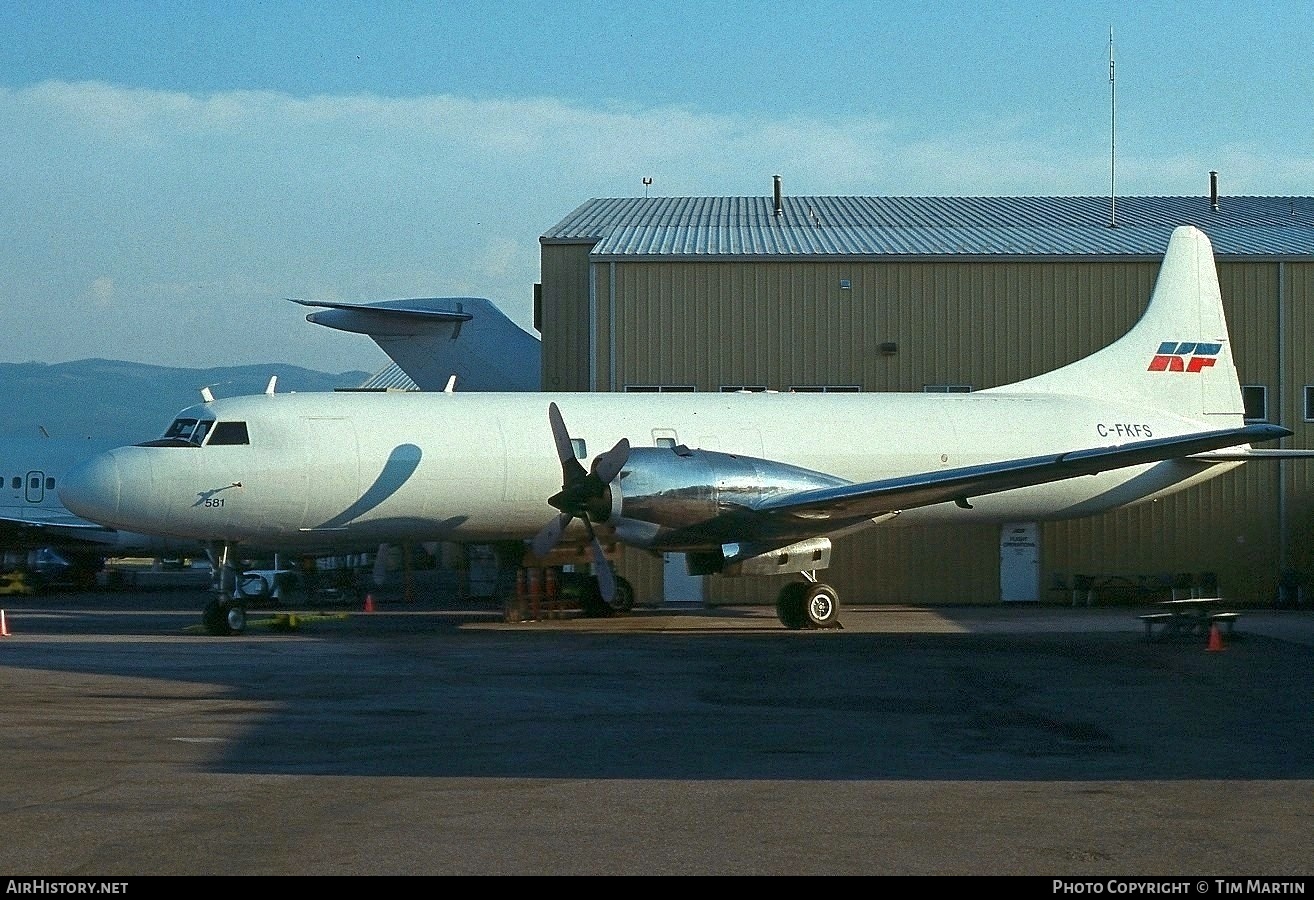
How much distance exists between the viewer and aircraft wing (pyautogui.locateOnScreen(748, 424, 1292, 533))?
72.3ft

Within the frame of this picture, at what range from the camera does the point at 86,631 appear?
2311cm

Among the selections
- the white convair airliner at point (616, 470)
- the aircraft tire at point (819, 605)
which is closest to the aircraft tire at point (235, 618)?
the white convair airliner at point (616, 470)

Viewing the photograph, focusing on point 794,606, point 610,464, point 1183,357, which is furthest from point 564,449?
point 1183,357

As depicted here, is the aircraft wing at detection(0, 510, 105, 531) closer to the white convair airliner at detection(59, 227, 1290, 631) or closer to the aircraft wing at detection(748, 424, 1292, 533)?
the white convair airliner at detection(59, 227, 1290, 631)

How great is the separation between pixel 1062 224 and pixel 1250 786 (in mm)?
29744

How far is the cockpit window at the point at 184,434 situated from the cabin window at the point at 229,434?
0.47 feet

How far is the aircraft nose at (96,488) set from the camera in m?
21.5

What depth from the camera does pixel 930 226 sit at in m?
37.2

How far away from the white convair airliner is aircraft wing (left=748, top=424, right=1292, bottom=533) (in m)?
0.04

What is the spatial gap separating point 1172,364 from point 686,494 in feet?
40.3

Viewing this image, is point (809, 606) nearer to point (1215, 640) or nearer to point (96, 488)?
point (1215, 640)

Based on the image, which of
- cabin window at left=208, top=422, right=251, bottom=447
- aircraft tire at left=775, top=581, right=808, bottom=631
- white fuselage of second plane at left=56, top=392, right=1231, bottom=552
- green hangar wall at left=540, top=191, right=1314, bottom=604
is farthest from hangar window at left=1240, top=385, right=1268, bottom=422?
cabin window at left=208, top=422, right=251, bottom=447
